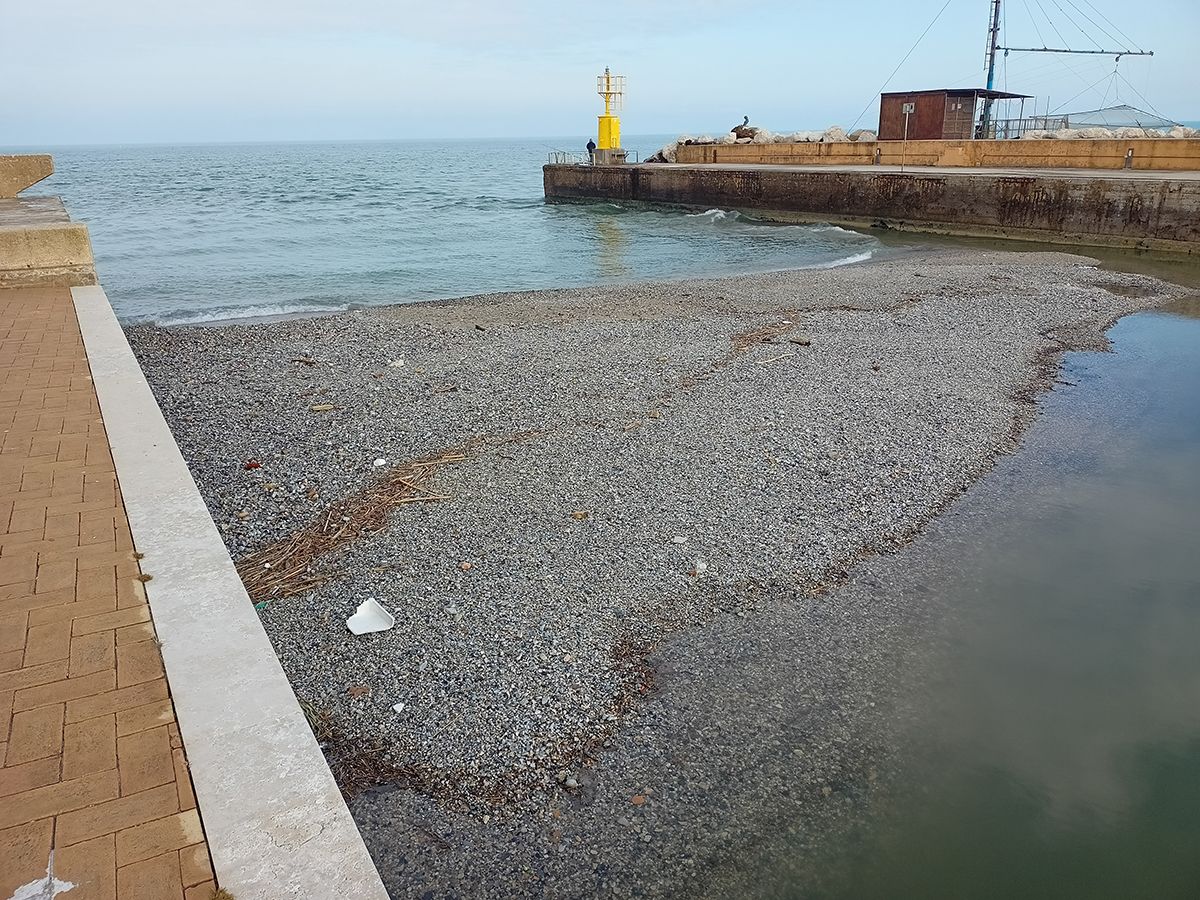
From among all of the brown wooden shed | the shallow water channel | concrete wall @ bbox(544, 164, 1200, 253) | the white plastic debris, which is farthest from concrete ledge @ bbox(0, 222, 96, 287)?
the brown wooden shed

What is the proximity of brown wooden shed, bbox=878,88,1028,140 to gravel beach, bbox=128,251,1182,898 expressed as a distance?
1021 inches

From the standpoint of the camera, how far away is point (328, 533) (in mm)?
5352

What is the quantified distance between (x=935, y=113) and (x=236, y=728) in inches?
1445

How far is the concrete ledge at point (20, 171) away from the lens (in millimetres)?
15742

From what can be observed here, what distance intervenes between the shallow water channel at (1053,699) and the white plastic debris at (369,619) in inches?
92.7

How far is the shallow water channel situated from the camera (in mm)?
3314

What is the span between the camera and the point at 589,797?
3.45m

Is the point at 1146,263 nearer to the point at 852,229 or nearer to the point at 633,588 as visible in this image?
the point at 852,229

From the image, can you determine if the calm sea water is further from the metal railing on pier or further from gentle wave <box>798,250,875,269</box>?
the metal railing on pier

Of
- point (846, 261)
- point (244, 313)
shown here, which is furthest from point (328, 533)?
point (846, 261)

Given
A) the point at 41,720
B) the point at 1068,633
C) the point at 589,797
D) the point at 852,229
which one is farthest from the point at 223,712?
the point at 852,229

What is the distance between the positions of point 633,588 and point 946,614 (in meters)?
1.90

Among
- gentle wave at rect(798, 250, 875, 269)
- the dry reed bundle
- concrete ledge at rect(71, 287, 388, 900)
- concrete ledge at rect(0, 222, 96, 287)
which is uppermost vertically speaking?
concrete ledge at rect(0, 222, 96, 287)

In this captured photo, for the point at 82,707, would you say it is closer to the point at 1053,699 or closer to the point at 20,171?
the point at 1053,699
